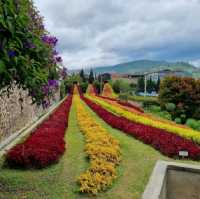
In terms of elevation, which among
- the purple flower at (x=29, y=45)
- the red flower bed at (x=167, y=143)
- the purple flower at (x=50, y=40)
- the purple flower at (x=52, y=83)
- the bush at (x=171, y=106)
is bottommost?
the bush at (x=171, y=106)

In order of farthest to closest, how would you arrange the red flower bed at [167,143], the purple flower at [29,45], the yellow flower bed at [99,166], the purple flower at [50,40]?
1. the red flower bed at [167,143]
2. the yellow flower bed at [99,166]
3. the purple flower at [50,40]
4. the purple flower at [29,45]

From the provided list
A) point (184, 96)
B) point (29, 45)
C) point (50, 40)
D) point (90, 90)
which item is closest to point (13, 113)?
point (50, 40)

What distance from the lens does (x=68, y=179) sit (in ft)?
16.4

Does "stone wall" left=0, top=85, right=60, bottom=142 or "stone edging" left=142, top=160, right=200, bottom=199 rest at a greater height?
"stone wall" left=0, top=85, right=60, bottom=142

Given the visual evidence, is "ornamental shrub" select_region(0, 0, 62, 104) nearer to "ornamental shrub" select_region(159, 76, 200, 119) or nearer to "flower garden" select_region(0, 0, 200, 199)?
"flower garden" select_region(0, 0, 200, 199)

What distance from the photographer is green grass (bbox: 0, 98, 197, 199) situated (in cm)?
439

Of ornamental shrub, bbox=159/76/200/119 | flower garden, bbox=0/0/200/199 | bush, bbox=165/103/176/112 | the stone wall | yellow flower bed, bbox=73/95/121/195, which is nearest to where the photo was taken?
flower garden, bbox=0/0/200/199

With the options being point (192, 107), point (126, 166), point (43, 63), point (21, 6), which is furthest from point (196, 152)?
point (192, 107)

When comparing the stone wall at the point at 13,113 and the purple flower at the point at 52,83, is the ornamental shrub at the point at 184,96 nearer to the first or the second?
the stone wall at the point at 13,113

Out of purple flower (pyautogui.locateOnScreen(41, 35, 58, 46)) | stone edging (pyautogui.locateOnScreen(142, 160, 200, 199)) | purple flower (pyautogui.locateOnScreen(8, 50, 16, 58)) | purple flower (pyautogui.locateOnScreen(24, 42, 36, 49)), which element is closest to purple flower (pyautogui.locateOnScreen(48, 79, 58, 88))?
purple flower (pyautogui.locateOnScreen(41, 35, 58, 46))

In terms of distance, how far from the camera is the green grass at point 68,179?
14.4 ft

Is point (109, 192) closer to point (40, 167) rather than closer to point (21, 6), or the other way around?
point (40, 167)

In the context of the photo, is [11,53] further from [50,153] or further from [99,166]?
[50,153]

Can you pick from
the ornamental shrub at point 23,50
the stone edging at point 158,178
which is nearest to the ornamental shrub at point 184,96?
the stone edging at point 158,178
